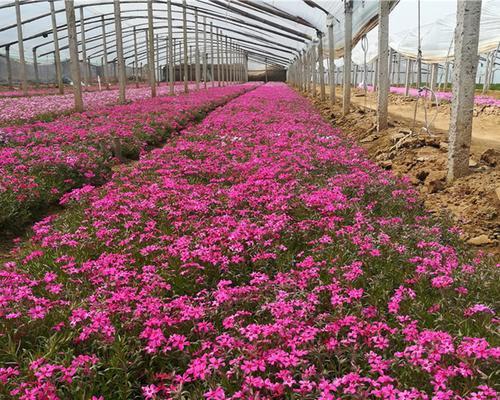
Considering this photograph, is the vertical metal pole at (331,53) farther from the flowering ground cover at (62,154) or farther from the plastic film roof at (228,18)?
the flowering ground cover at (62,154)

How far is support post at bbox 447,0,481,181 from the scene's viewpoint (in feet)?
24.4

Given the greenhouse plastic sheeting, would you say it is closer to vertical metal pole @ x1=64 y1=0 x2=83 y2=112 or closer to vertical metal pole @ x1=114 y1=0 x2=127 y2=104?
vertical metal pole @ x1=114 y1=0 x2=127 y2=104

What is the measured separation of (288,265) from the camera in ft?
15.9

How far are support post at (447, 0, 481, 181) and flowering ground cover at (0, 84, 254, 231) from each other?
22.9 ft

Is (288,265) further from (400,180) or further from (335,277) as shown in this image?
(400,180)

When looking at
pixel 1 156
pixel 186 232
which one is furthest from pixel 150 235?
pixel 1 156

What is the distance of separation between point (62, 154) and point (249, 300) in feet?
24.5

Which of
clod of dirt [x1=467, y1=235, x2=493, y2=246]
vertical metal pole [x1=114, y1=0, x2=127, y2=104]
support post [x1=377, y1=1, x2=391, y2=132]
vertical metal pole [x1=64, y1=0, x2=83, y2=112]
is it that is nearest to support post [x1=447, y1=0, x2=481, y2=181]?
clod of dirt [x1=467, y1=235, x2=493, y2=246]

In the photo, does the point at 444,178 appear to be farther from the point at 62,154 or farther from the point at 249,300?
the point at 62,154

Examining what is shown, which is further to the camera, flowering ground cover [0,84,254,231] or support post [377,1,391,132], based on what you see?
support post [377,1,391,132]

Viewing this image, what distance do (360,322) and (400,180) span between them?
5.39 m

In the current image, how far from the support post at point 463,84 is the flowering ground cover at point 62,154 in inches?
275

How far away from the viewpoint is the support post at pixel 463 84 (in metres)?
7.44

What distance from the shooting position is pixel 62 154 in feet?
32.3
